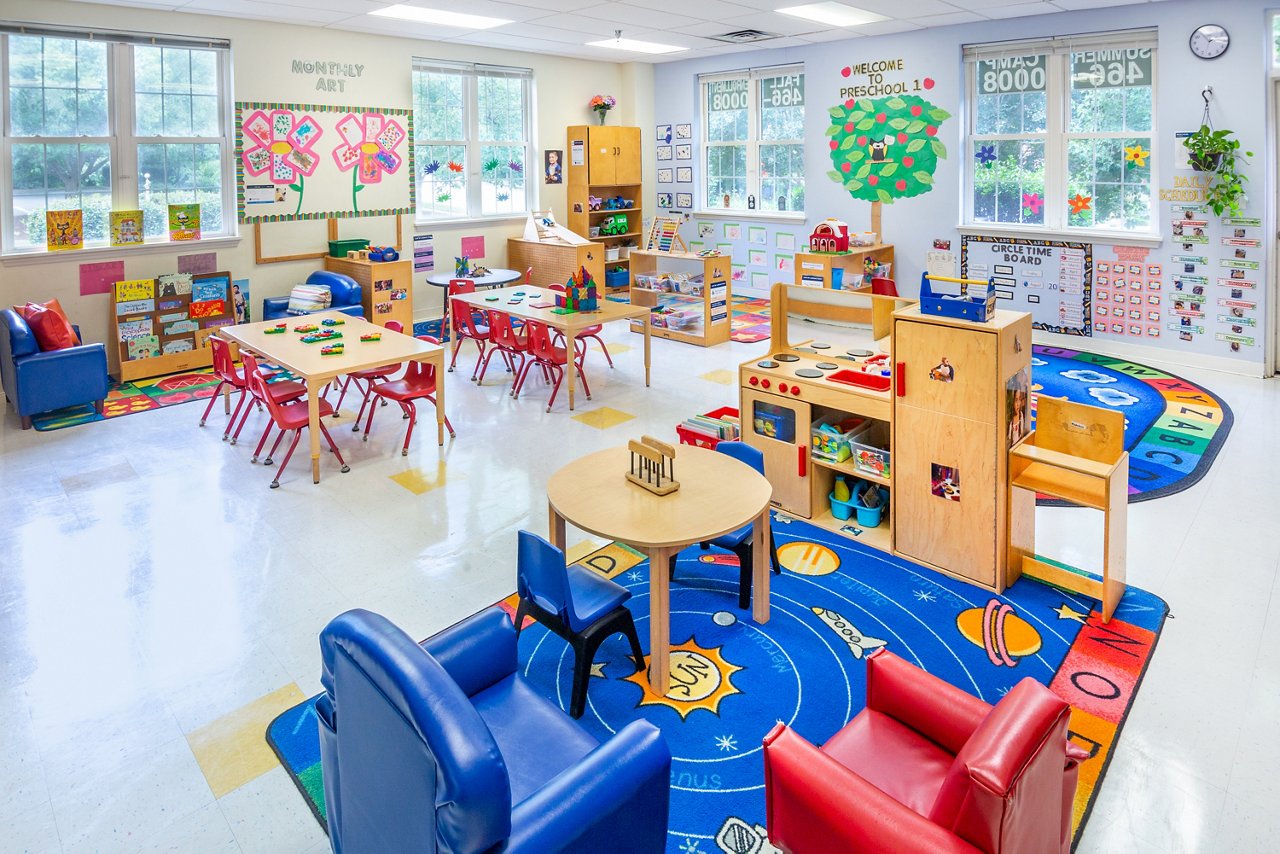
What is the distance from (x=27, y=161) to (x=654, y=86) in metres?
7.57

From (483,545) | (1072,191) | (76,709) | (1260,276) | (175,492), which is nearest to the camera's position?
(76,709)

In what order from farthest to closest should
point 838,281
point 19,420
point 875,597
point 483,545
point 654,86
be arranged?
1. point 654,86
2. point 838,281
3. point 19,420
4. point 483,545
5. point 875,597

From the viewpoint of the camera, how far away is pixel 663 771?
2236 millimetres

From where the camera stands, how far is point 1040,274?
8742 millimetres

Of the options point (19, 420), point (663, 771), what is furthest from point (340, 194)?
point (663, 771)

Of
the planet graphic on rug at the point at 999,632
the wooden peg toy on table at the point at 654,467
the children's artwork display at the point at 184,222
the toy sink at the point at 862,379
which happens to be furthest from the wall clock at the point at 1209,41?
the children's artwork display at the point at 184,222

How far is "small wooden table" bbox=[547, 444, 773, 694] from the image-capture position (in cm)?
334

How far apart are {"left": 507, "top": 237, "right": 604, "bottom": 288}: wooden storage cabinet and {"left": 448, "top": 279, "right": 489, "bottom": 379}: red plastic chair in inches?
72.5

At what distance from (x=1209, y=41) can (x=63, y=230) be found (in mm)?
9856

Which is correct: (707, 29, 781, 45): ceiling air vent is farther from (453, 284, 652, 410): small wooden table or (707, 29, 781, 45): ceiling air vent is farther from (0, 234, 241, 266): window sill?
(0, 234, 241, 266): window sill

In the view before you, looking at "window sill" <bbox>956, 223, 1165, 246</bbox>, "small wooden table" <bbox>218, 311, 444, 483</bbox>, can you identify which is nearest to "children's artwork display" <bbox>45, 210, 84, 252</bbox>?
"small wooden table" <bbox>218, 311, 444, 483</bbox>

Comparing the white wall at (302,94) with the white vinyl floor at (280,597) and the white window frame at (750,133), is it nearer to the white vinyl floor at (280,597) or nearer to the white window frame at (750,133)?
the white window frame at (750,133)

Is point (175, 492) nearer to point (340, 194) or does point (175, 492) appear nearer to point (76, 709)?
point (76, 709)

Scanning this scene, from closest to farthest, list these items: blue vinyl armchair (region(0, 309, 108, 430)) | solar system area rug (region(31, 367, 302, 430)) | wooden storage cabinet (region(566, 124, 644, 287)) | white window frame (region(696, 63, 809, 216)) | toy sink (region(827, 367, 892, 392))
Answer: toy sink (region(827, 367, 892, 392)) → blue vinyl armchair (region(0, 309, 108, 430)) → solar system area rug (region(31, 367, 302, 430)) → white window frame (region(696, 63, 809, 216)) → wooden storage cabinet (region(566, 124, 644, 287))
